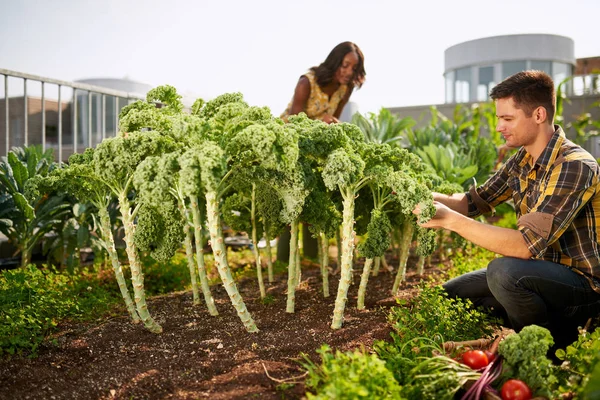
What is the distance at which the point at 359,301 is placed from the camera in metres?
3.35

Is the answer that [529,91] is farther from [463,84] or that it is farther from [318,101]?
[463,84]

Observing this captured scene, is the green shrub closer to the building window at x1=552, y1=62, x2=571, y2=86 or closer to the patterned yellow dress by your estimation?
the patterned yellow dress

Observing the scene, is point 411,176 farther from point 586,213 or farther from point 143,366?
point 143,366

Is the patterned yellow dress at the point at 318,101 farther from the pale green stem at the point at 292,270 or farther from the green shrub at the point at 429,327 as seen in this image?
the green shrub at the point at 429,327

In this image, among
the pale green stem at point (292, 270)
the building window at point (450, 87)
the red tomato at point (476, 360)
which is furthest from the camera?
the building window at point (450, 87)

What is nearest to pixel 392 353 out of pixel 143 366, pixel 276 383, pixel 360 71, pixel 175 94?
pixel 276 383

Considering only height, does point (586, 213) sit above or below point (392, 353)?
above

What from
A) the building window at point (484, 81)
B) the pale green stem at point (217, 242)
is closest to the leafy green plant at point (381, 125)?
the pale green stem at point (217, 242)

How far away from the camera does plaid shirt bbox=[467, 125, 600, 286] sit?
253 centimetres

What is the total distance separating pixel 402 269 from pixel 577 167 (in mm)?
1438

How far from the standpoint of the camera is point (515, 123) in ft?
9.20

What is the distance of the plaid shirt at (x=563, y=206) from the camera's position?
2527 mm

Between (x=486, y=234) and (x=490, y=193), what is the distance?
0.79 meters

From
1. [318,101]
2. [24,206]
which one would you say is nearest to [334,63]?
[318,101]
